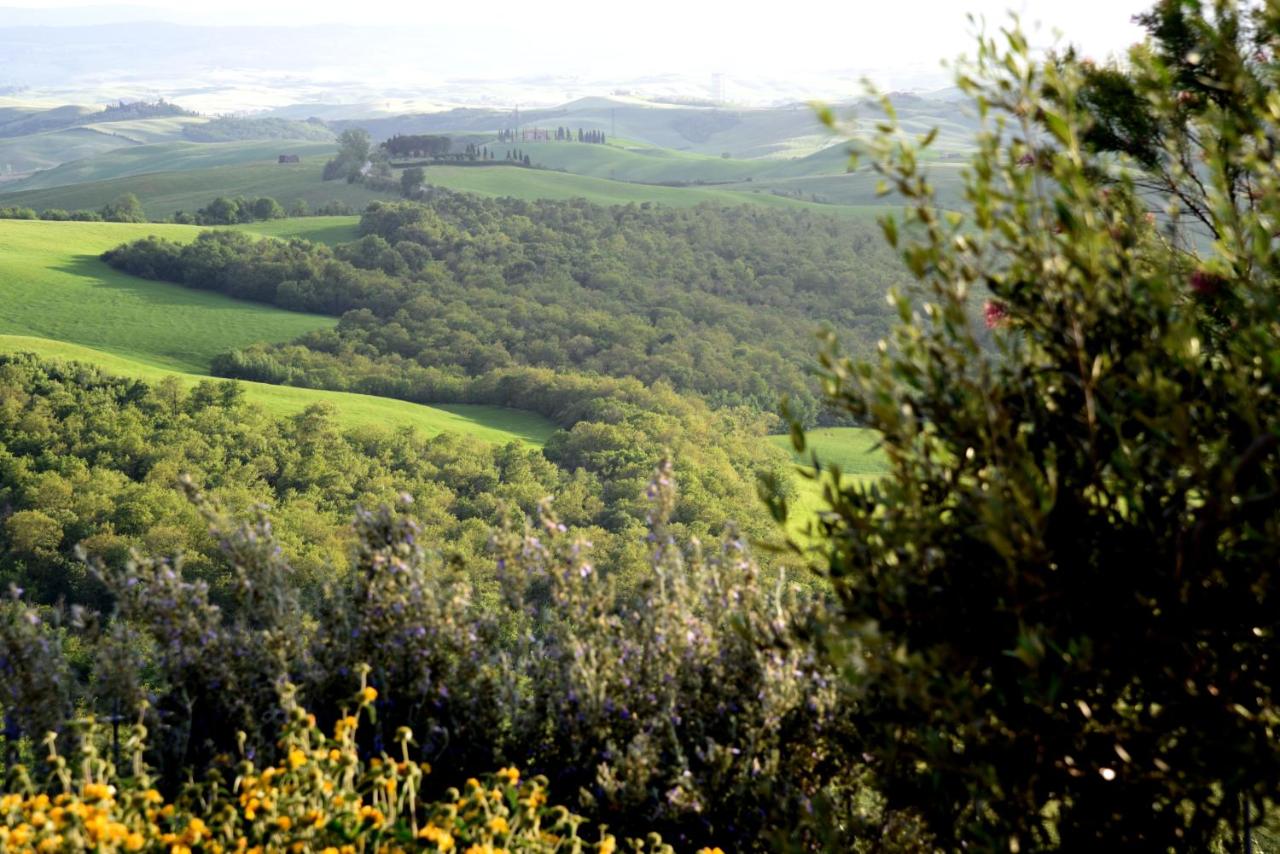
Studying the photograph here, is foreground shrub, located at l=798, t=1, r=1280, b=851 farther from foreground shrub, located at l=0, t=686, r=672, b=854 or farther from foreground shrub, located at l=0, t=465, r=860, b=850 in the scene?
foreground shrub, located at l=0, t=465, r=860, b=850

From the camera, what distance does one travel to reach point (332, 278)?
213 feet

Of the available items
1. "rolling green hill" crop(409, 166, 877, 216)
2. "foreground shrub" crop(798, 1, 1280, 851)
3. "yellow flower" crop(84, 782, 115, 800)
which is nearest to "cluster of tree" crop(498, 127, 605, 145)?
"rolling green hill" crop(409, 166, 877, 216)

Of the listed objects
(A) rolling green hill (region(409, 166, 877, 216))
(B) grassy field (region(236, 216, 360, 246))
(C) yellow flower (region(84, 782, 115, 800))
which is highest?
(C) yellow flower (region(84, 782, 115, 800))

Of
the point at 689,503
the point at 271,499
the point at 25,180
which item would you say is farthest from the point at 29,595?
the point at 25,180

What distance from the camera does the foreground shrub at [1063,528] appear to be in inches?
130

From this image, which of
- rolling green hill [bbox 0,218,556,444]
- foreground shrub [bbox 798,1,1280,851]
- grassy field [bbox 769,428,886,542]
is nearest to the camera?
foreground shrub [bbox 798,1,1280,851]

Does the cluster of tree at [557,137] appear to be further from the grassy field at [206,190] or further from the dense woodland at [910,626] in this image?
the dense woodland at [910,626]

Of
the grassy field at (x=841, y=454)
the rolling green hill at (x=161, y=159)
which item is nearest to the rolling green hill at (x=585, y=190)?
the grassy field at (x=841, y=454)

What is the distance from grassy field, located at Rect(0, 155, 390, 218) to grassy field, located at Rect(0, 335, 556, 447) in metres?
52.5

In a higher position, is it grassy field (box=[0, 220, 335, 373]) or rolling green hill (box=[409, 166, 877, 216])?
rolling green hill (box=[409, 166, 877, 216])

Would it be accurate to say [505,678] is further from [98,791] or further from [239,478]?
[239,478]

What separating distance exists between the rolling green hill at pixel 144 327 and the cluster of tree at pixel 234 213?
16959 millimetres

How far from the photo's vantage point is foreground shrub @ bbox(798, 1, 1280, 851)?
3290 millimetres

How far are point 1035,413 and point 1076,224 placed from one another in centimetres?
63
